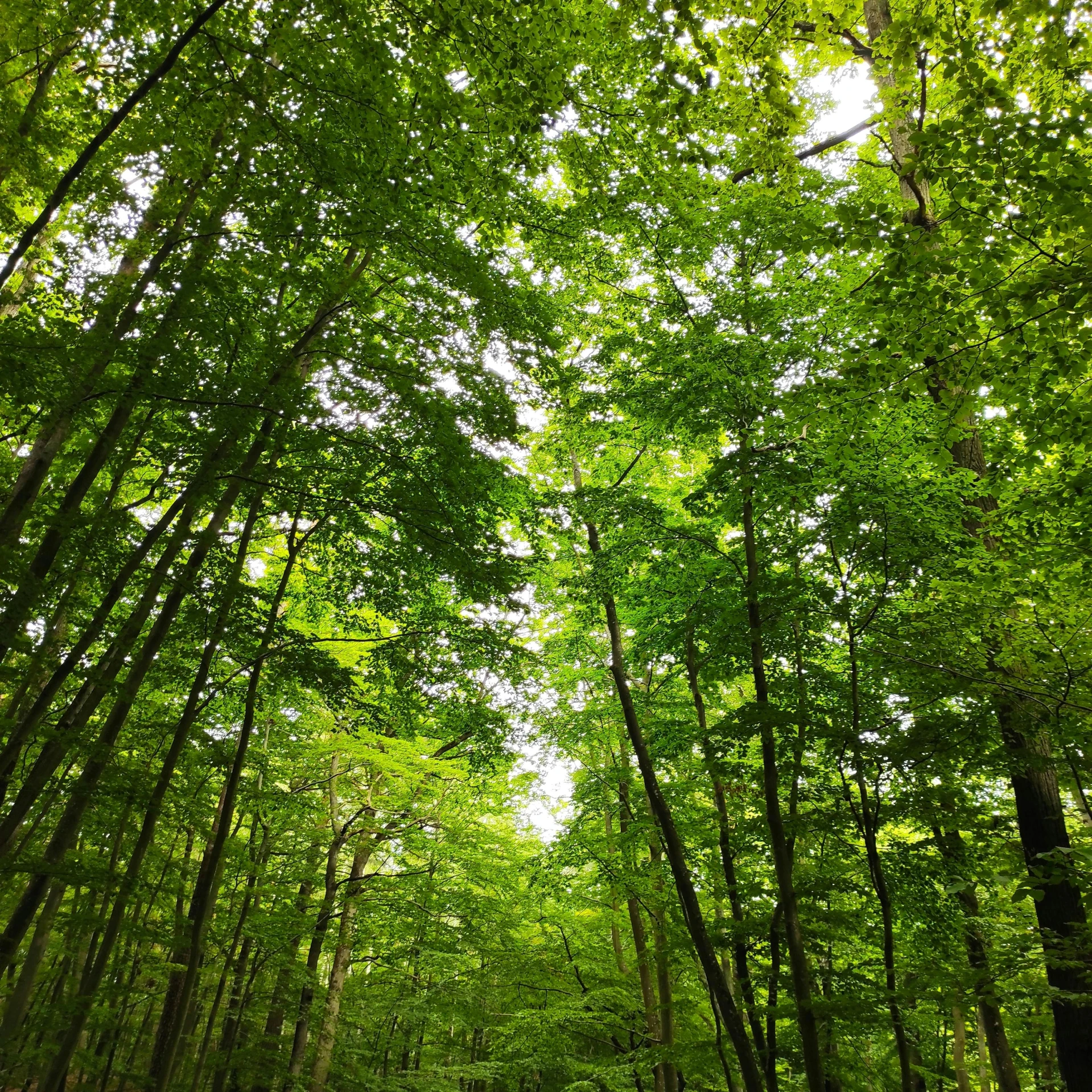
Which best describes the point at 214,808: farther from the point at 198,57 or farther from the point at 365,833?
the point at 198,57

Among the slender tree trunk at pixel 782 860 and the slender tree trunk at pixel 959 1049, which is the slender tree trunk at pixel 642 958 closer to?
the slender tree trunk at pixel 782 860

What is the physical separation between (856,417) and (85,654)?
591 centimetres

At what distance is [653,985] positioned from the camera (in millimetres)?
9227

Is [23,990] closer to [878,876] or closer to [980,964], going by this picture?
[878,876]

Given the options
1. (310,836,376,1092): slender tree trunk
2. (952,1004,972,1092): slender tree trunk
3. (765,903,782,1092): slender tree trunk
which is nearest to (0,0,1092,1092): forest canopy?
(765,903,782,1092): slender tree trunk

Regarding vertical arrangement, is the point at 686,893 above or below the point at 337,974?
above

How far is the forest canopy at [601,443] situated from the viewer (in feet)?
11.7

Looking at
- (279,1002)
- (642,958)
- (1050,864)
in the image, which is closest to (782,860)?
(1050,864)

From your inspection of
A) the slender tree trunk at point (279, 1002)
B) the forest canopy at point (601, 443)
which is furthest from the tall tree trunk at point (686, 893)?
the slender tree trunk at point (279, 1002)

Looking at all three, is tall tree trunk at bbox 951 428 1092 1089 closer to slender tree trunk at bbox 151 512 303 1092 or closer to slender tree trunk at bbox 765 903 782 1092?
slender tree trunk at bbox 765 903 782 1092

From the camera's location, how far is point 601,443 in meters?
7.98

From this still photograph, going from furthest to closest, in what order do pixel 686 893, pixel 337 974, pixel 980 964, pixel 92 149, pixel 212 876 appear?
pixel 337 974
pixel 686 893
pixel 980 964
pixel 212 876
pixel 92 149

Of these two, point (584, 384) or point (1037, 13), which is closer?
point (1037, 13)

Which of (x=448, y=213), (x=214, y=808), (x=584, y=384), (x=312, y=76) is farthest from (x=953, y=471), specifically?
(x=214, y=808)
